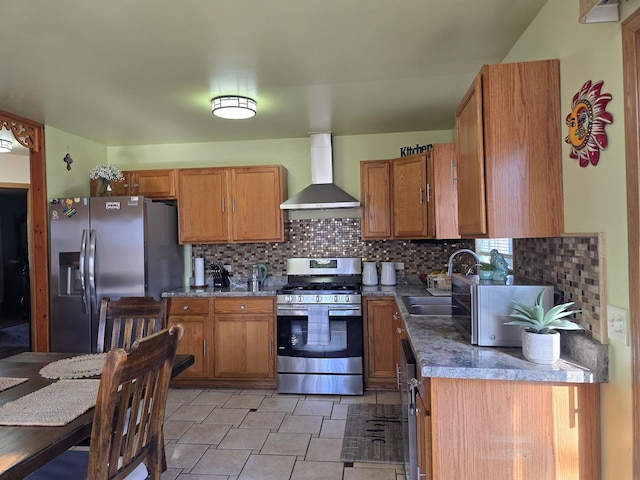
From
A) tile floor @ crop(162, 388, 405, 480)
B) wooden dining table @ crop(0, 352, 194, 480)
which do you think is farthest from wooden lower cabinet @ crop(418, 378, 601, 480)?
wooden dining table @ crop(0, 352, 194, 480)

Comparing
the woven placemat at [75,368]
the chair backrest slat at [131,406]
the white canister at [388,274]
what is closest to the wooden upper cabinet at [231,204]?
the white canister at [388,274]

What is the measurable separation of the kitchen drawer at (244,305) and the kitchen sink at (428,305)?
1.31 metres

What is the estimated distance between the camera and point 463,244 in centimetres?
396

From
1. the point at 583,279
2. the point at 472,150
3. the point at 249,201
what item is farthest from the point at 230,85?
the point at 583,279

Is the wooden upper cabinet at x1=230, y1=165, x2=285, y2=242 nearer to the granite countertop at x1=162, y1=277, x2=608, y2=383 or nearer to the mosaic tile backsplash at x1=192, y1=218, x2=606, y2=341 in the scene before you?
the mosaic tile backsplash at x1=192, y1=218, x2=606, y2=341

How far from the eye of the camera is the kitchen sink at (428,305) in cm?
295

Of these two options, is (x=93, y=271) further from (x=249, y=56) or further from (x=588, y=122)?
(x=588, y=122)

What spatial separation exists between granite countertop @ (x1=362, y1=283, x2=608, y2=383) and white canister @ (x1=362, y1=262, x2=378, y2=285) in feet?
6.90

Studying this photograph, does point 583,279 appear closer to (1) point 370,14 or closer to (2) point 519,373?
(2) point 519,373

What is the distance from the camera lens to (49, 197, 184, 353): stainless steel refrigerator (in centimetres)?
351

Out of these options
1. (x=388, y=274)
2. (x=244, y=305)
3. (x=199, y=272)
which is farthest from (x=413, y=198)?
(x=199, y=272)

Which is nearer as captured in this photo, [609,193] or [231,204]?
[609,193]

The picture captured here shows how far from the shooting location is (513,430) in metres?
1.50

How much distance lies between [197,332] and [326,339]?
1.25 metres
